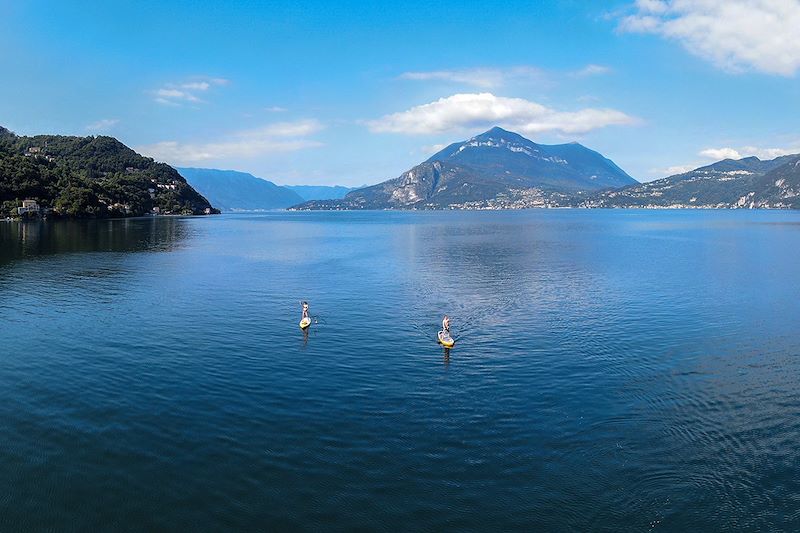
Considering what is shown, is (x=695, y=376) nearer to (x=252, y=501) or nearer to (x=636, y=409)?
(x=636, y=409)

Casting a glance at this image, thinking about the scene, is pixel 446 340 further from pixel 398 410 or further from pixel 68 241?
pixel 68 241

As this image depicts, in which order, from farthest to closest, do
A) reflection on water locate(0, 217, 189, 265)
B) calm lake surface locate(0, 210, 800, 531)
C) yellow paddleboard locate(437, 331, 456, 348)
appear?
reflection on water locate(0, 217, 189, 265), yellow paddleboard locate(437, 331, 456, 348), calm lake surface locate(0, 210, 800, 531)

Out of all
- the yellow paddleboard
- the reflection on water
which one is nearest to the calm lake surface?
the yellow paddleboard

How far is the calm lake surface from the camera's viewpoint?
22.1 metres

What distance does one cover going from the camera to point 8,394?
33.6 metres

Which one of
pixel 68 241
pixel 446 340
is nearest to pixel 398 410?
pixel 446 340

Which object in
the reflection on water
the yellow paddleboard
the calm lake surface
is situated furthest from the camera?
the reflection on water

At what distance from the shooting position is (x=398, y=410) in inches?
1247

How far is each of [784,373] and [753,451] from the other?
16.2 metres

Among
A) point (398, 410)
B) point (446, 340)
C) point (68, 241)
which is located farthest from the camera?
point (68, 241)

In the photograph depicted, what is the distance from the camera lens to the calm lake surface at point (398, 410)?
2214 centimetres

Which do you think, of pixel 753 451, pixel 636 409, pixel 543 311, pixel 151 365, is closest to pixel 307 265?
pixel 543 311

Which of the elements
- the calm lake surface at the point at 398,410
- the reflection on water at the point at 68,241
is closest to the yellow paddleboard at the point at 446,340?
the calm lake surface at the point at 398,410

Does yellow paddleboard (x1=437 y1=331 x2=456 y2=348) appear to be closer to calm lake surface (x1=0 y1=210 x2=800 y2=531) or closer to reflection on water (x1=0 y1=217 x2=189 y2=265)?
calm lake surface (x1=0 y1=210 x2=800 y2=531)
